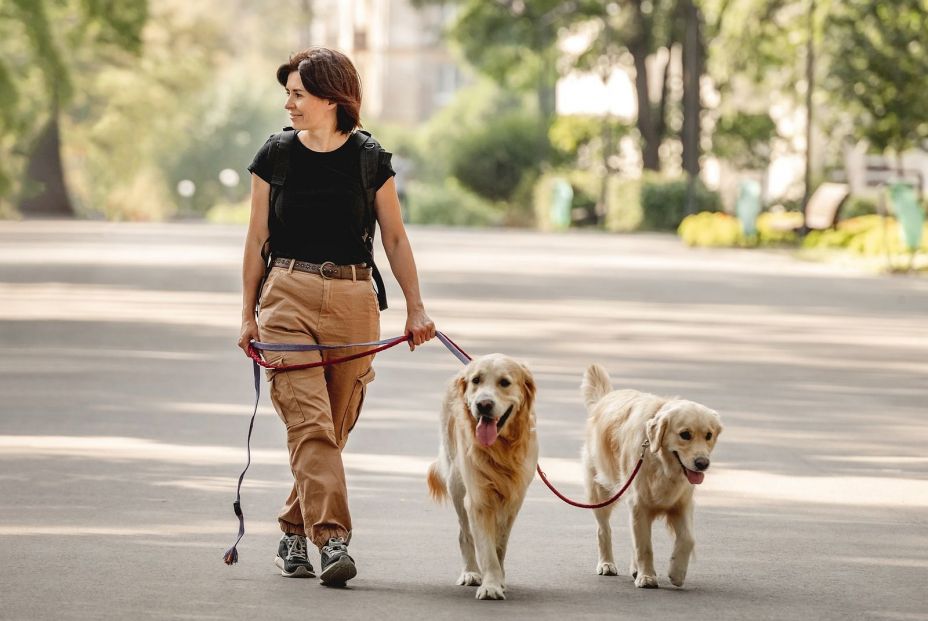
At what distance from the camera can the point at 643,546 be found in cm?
752

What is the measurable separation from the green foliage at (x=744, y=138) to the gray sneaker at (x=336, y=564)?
51.9 meters

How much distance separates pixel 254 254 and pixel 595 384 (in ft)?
5.80

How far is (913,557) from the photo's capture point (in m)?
8.21

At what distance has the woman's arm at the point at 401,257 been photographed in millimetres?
7547

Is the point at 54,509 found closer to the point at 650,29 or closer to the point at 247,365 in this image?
the point at 247,365

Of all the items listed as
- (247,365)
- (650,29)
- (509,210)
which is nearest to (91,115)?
(509,210)

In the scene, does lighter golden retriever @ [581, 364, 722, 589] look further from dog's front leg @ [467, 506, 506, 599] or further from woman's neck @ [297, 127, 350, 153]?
woman's neck @ [297, 127, 350, 153]

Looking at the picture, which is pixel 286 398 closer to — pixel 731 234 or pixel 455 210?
pixel 731 234

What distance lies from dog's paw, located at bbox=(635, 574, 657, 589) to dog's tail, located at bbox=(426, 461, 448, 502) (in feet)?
2.67

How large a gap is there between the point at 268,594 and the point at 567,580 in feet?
3.95

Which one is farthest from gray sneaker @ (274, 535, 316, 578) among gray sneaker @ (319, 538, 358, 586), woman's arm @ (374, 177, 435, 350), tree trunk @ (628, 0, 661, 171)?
tree trunk @ (628, 0, 661, 171)

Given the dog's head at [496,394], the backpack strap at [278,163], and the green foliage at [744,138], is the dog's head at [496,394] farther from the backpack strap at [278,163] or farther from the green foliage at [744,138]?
the green foliage at [744,138]

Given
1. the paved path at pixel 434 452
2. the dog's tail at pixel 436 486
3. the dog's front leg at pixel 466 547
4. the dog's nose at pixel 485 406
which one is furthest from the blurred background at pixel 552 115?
the dog's nose at pixel 485 406

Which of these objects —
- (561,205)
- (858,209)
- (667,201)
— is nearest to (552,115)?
(561,205)
